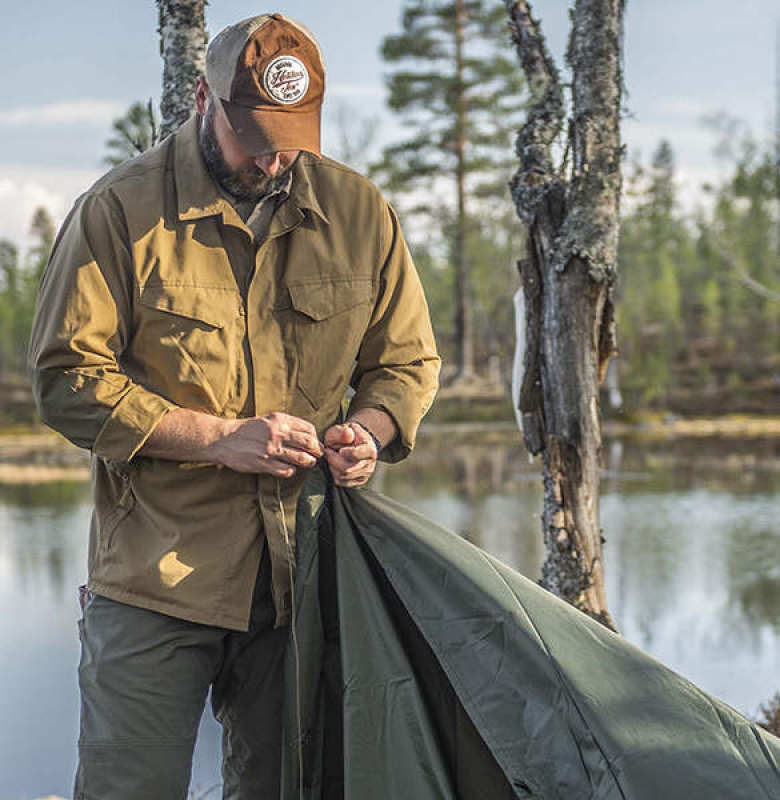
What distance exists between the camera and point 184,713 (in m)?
1.94

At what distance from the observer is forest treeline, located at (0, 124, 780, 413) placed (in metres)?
31.7

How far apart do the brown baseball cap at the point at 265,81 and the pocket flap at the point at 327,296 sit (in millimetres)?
293

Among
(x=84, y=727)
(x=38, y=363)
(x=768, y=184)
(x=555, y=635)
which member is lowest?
(x=84, y=727)

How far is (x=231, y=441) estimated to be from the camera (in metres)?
1.91

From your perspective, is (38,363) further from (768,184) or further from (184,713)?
(768,184)

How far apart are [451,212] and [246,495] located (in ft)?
103

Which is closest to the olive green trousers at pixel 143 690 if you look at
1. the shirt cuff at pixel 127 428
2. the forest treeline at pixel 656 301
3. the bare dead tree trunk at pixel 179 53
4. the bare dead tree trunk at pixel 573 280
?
the shirt cuff at pixel 127 428

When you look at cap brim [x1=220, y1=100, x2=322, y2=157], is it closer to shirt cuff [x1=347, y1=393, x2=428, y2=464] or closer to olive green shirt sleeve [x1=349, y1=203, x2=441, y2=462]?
olive green shirt sleeve [x1=349, y1=203, x2=441, y2=462]

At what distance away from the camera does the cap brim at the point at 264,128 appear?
1902 mm

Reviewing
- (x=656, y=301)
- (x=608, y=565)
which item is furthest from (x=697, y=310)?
(x=608, y=565)

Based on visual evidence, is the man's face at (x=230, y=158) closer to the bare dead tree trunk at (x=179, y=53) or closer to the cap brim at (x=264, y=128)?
the cap brim at (x=264, y=128)

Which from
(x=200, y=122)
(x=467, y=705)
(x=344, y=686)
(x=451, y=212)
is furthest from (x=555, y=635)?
(x=451, y=212)

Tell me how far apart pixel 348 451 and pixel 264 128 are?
685 mm

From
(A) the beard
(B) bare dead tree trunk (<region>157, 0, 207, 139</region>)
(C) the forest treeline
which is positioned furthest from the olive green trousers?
(C) the forest treeline
